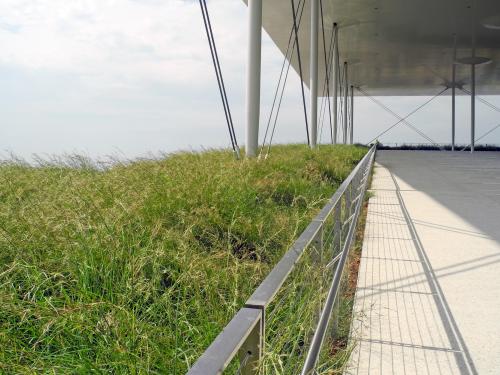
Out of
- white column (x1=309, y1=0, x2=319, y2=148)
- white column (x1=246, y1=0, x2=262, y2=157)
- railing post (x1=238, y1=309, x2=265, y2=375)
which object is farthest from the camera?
white column (x1=309, y1=0, x2=319, y2=148)

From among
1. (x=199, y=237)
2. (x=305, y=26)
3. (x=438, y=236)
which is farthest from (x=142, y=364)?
(x=305, y=26)

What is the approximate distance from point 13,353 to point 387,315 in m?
1.74

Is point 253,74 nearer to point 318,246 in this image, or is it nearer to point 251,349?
point 318,246

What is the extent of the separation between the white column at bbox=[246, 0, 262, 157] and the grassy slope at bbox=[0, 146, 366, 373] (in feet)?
11.4

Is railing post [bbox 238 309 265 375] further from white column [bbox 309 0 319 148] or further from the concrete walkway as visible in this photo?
white column [bbox 309 0 319 148]

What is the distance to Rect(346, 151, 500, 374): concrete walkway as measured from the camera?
2.08 m

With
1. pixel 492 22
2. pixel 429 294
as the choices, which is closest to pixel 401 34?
pixel 492 22

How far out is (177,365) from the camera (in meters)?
1.60

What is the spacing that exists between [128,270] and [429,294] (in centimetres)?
177

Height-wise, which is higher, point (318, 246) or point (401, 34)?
point (401, 34)

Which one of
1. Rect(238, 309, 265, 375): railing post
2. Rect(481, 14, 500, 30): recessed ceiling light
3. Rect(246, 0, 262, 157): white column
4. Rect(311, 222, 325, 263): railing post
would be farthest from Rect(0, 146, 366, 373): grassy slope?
Rect(481, 14, 500, 30): recessed ceiling light

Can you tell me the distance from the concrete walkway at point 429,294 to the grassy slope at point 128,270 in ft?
1.94

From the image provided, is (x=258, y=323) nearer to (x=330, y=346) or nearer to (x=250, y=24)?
(x=330, y=346)

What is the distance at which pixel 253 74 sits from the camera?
278 inches
